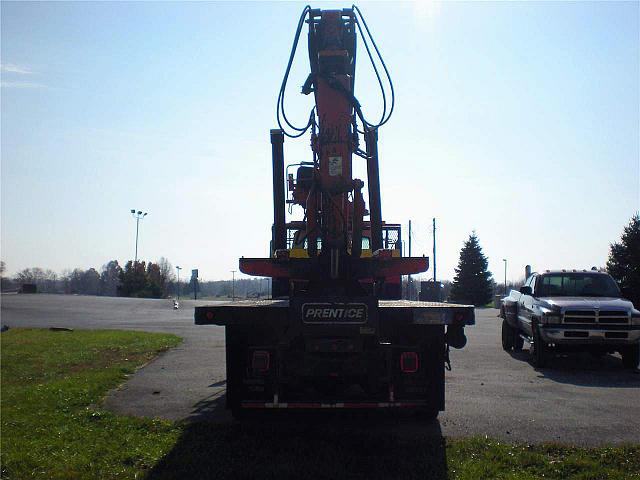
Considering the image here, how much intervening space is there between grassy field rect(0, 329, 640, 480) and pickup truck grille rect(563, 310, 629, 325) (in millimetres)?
5948

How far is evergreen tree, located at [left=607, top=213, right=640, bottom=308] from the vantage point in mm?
32250

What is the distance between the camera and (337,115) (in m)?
8.77

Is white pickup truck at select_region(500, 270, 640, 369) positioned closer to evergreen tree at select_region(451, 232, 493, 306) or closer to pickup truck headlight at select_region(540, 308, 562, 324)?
pickup truck headlight at select_region(540, 308, 562, 324)

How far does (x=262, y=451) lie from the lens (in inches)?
260

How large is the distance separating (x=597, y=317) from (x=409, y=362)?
704 centimetres

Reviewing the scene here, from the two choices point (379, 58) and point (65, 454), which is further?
point (379, 58)

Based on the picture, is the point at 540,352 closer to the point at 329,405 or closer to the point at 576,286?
the point at 576,286

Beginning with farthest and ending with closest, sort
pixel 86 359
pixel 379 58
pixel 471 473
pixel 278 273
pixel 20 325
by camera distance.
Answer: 1. pixel 20 325
2. pixel 86 359
3. pixel 379 58
4. pixel 278 273
5. pixel 471 473

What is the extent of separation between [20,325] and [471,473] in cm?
2729

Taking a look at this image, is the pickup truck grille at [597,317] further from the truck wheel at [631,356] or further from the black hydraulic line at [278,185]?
the black hydraulic line at [278,185]

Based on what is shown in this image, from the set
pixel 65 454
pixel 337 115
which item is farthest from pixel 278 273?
pixel 65 454

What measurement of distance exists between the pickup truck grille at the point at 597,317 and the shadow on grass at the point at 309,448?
5.76 metres

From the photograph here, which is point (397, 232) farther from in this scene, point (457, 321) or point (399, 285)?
point (457, 321)

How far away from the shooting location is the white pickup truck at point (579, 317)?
12469 mm
